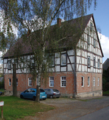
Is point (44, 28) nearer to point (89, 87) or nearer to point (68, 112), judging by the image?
point (68, 112)

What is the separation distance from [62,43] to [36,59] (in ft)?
8.54

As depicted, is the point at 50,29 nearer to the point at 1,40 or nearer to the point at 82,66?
the point at 1,40

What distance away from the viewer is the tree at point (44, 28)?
12406mm

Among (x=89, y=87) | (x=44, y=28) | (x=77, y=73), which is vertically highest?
(x=44, y=28)

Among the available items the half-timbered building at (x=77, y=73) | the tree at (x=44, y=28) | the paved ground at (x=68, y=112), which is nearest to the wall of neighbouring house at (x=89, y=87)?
the half-timbered building at (x=77, y=73)

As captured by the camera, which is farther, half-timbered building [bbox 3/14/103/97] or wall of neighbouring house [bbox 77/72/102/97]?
wall of neighbouring house [bbox 77/72/102/97]

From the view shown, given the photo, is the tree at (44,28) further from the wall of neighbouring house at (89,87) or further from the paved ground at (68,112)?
the wall of neighbouring house at (89,87)

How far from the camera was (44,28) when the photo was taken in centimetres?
1314

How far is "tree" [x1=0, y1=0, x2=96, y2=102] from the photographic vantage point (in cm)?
1241

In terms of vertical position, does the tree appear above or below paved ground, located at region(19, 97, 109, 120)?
above

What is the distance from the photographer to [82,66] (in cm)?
2242

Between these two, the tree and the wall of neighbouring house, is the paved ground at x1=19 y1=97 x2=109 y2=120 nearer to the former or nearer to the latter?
the tree

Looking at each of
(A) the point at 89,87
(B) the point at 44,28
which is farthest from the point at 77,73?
(B) the point at 44,28

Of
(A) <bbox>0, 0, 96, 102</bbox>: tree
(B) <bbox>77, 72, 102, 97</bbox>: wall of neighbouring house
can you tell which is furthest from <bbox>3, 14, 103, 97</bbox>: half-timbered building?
(A) <bbox>0, 0, 96, 102</bbox>: tree
